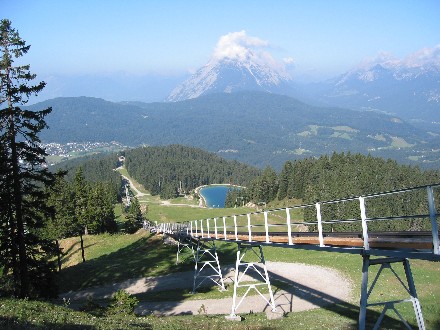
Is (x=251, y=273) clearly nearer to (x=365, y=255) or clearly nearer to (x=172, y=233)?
(x=172, y=233)

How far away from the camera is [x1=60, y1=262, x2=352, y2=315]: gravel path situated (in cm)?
2686

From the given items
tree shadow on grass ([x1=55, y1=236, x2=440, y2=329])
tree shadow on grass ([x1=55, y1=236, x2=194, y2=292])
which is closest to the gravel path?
tree shadow on grass ([x1=55, y1=236, x2=440, y2=329])

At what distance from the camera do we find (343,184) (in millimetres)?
88375

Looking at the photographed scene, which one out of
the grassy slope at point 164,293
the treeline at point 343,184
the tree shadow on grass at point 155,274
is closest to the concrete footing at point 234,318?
the grassy slope at point 164,293

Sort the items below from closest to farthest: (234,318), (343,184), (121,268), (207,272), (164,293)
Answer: (234,318) → (164,293) → (207,272) → (121,268) → (343,184)

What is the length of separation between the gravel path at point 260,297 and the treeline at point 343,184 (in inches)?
1250

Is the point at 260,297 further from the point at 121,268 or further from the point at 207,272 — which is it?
the point at 121,268

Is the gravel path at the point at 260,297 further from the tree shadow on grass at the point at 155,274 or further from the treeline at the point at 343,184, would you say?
the treeline at the point at 343,184

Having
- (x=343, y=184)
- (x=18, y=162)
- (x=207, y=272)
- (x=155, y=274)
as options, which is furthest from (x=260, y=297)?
(x=343, y=184)

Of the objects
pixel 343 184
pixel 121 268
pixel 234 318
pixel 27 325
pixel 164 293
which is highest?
pixel 343 184

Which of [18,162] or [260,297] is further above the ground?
[18,162]

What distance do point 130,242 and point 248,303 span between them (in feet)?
108

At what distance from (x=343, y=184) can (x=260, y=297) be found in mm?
63476

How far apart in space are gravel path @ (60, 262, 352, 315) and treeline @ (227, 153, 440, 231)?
1250 inches
